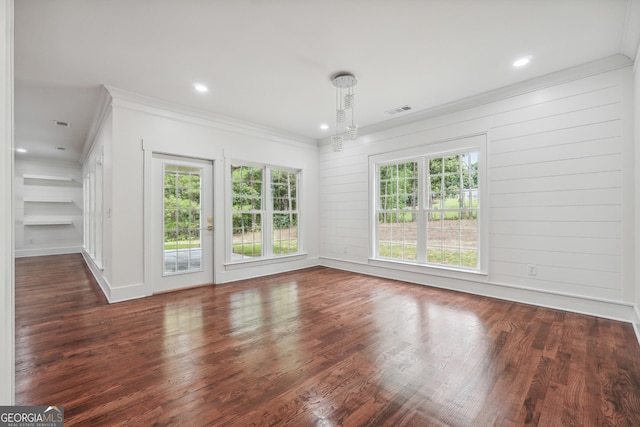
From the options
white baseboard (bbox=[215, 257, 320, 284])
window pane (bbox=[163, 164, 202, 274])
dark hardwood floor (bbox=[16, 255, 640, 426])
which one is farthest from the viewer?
white baseboard (bbox=[215, 257, 320, 284])

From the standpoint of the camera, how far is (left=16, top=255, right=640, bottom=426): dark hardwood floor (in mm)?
1624

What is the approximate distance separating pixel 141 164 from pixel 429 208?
4.35 meters

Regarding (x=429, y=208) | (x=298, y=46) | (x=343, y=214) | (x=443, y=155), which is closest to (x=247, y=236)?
(x=343, y=214)

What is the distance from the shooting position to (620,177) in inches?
115

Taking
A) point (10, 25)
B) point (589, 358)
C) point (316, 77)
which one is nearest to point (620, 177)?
point (589, 358)

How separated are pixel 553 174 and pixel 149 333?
4.74 metres

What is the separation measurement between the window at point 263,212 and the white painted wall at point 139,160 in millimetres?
249

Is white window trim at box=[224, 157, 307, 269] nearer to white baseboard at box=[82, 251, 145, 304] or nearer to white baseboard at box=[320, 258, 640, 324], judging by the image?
white baseboard at box=[82, 251, 145, 304]

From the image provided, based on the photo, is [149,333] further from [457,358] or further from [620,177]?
[620,177]

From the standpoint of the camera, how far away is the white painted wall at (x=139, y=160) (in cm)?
371

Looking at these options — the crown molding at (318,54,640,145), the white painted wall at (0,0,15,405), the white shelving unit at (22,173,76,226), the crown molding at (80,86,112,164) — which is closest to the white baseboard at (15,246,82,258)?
the white shelving unit at (22,173,76,226)

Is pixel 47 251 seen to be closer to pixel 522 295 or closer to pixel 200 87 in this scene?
pixel 200 87

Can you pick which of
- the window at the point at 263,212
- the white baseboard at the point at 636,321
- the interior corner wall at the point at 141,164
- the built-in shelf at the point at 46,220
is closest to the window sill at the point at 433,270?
the white baseboard at the point at 636,321

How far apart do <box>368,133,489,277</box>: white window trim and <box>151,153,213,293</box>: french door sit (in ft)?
9.42
